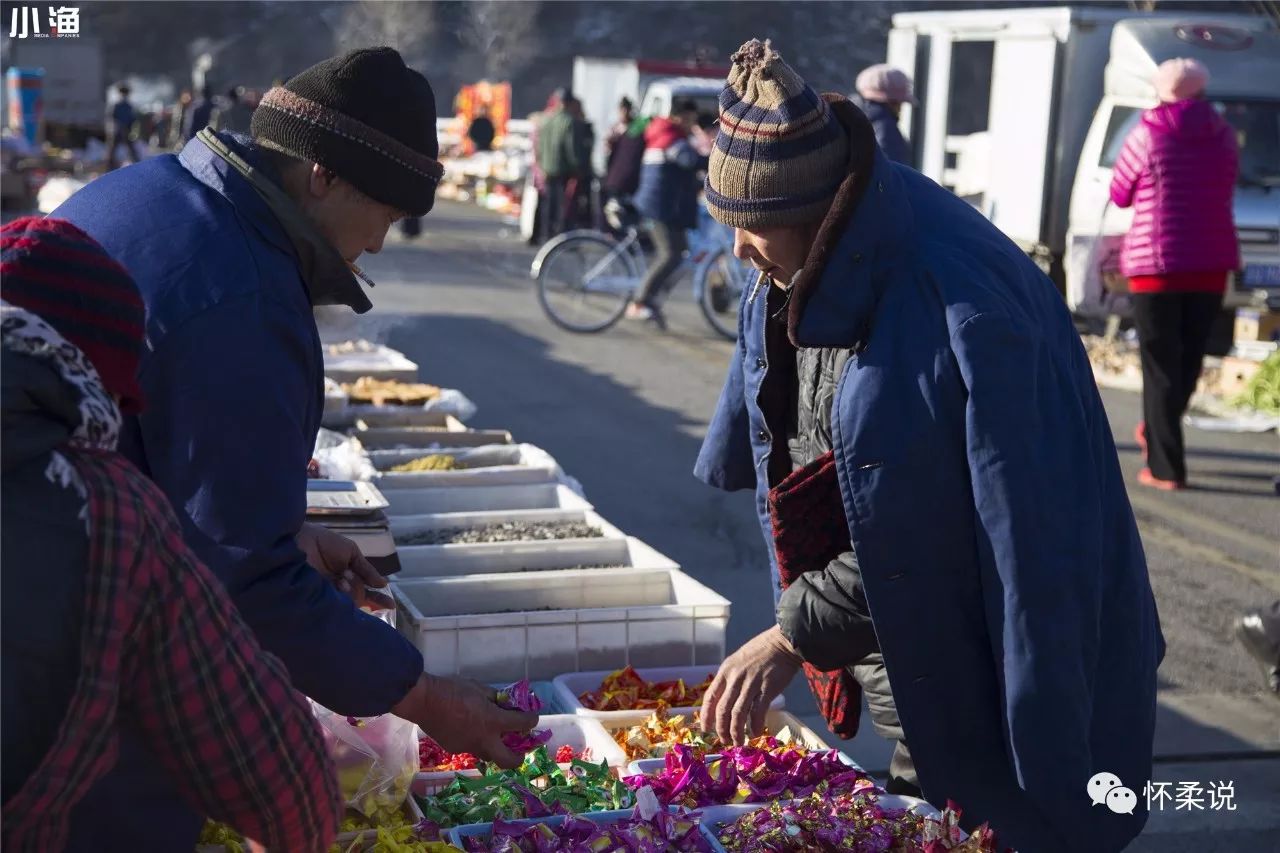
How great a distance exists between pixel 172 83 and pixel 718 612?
2168 inches

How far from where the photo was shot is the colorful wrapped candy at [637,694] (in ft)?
12.7

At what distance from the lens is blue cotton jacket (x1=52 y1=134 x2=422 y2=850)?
81.4 inches

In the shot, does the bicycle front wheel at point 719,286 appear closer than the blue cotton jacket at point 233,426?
No

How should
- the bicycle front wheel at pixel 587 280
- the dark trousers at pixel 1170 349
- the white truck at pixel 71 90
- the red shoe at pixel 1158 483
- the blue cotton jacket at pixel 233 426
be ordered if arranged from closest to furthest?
1. the blue cotton jacket at pixel 233 426
2. the dark trousers at pixel 1170 349
3. the red shoe at pixel 1158 483
4. the bicycle front wheel at pixel 587 280
5. the white truck at pixel 71 90

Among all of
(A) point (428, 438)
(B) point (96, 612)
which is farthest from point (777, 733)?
(A) point (428, 438)

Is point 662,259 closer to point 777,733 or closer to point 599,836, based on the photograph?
point 777,733

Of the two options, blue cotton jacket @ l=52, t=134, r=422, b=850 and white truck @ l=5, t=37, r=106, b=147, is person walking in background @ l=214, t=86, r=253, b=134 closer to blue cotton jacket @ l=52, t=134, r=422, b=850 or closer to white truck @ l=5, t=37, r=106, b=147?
blue cotton jacket @ l=52, t=134, r=422, b=850

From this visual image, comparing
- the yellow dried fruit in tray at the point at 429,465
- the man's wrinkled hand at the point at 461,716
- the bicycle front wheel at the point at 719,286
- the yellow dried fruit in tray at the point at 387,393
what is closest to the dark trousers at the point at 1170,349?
the yellow dried fruit in tray at the point at 387,393

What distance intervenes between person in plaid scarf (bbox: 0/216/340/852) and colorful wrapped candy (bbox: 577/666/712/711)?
216cm

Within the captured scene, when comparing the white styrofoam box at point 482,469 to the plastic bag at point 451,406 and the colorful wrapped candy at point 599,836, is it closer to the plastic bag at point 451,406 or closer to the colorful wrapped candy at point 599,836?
the plastic bag at point 451,406

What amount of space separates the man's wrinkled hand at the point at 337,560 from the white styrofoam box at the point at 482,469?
234 centimetres

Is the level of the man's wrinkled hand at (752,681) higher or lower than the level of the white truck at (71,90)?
higher

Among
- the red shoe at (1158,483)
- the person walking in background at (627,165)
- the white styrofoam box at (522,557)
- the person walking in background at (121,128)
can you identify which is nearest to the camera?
the white styrofoam box at (522,557)

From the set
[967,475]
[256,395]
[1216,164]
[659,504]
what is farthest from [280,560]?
[1216,164]
